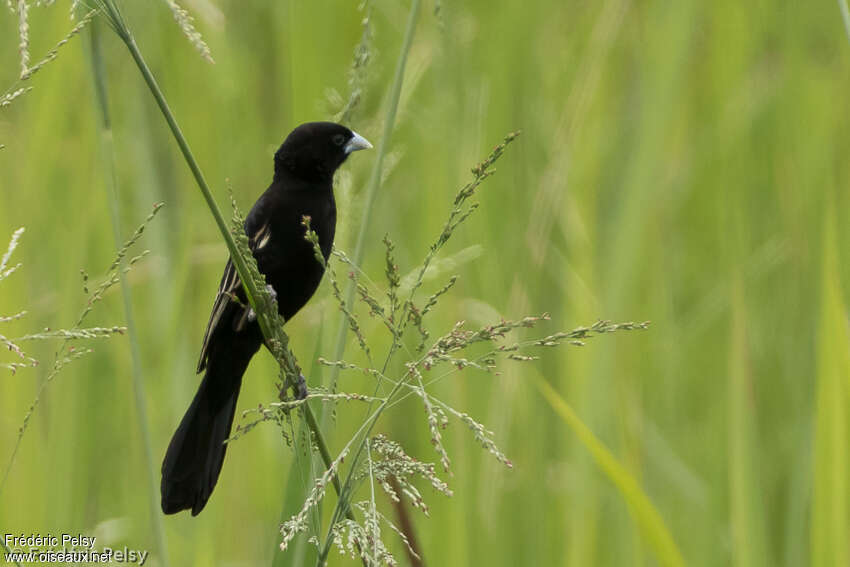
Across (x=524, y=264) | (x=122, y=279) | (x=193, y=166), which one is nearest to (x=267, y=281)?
(x=524, y=264)

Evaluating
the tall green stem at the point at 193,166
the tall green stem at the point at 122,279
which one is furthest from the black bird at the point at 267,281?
the tall green stem at the point at 193,166

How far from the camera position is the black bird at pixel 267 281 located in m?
1.81

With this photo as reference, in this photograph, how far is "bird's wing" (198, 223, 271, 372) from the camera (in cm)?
188

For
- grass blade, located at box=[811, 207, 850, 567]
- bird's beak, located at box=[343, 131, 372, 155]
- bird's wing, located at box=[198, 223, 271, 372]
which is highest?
bird's beak, located at box=[343, 131, 372, 155]

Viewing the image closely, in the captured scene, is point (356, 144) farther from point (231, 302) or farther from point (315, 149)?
point (231, 302)

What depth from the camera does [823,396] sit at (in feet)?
6.21

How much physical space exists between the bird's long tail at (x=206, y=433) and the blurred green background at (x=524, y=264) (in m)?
0.12

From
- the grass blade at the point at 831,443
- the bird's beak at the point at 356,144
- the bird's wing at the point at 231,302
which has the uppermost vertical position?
the bird's beak at the point at 356,144

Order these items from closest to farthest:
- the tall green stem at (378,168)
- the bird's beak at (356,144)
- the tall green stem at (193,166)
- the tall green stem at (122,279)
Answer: the tall green stem at (193,166) < the tall green stem at (122,279) < the tall green stem at (378,168) < the bird's beak at (356,144)

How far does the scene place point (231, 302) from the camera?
2.12 meters

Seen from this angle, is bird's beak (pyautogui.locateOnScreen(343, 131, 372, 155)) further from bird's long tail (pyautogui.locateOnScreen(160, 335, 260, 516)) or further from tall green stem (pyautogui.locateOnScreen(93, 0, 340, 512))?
tall green stem (pyautogui.locateOnScreen(93, 0, 340, 512))

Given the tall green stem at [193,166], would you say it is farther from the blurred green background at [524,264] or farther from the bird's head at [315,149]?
the bird's head at [315,149]

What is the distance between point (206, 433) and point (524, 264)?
1.02m

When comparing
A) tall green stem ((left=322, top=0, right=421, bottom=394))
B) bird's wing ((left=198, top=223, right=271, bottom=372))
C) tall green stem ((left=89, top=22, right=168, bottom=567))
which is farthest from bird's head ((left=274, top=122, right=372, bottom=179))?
tall green stem ((left=89, top=22, right=168, bottom=567))
